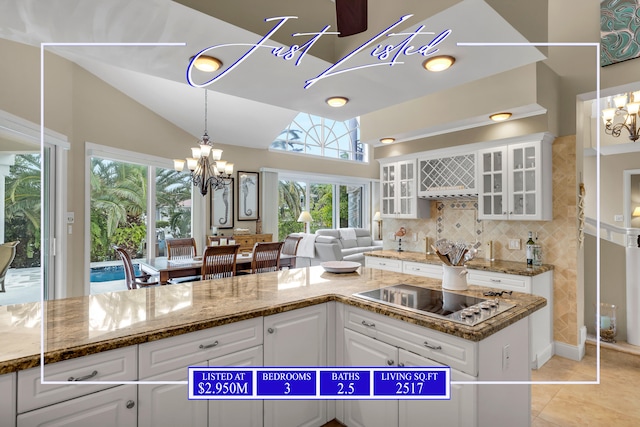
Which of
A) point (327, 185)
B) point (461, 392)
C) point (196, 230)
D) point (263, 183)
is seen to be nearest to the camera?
point (461, 392)

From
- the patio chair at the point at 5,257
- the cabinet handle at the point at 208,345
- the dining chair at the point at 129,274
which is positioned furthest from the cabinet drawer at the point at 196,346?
the dining chair at the point at 129,274

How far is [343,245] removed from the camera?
7.68 meters

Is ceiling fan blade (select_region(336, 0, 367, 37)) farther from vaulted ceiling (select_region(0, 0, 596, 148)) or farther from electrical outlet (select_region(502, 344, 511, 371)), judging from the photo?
electrical outlet (select_region(502, 344, 511, 371))

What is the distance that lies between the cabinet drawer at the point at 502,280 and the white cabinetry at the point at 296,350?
73.7 inches

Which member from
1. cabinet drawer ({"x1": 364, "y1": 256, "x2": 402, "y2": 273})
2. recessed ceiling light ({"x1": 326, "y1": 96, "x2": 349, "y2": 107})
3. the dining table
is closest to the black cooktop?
recessed ceiling light ({"x1": 326, "y1": 96, "x2": 349, "y2": 107})

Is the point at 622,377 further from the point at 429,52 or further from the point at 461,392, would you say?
the point at 429,52

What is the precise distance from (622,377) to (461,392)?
2.41 metres

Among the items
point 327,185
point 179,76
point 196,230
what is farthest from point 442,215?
point 327,185

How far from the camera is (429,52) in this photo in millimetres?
1744

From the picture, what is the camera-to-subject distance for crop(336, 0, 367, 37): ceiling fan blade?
1314 mm

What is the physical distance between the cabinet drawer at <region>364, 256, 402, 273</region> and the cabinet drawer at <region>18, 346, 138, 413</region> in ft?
9.74

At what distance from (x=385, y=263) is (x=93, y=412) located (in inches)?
125

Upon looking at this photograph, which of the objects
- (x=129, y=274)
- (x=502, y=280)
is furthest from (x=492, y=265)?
(x=129, y=274)

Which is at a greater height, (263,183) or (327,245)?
(263,183)
